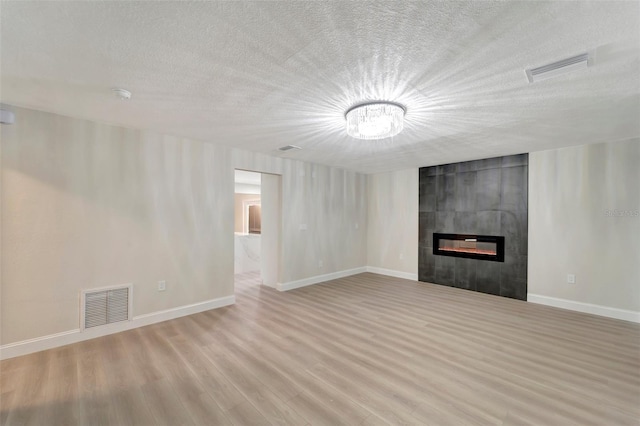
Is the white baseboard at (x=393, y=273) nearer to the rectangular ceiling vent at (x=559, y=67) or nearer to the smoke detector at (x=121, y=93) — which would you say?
the rectangular ceiling vent at (x=559, y=67)

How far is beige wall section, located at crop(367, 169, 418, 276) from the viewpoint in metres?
5.95

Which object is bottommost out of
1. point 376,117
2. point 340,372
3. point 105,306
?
point 340,372

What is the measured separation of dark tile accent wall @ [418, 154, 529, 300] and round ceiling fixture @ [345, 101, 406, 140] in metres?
3.24

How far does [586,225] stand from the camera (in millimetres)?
3936

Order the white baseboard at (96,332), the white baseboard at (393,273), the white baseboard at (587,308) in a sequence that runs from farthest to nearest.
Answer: the white baseboard at (393,273), the white baseboard at (587,308), the white baseboard at (96,332)

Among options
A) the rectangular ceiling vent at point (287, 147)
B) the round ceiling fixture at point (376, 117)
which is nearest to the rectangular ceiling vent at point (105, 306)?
the rectangular ceiling vent at point (287, 147)

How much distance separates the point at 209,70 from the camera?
1972mm

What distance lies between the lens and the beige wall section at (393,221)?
19.5 ft

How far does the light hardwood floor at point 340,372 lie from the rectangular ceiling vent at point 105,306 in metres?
0.26

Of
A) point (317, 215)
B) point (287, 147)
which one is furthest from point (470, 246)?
point (287, 147)

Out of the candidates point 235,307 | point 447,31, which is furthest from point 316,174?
point 447,31

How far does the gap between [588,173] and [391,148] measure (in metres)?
2.94

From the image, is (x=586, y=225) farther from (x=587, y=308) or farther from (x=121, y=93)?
(x=121, y=93)

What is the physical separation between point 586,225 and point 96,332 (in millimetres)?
6792
